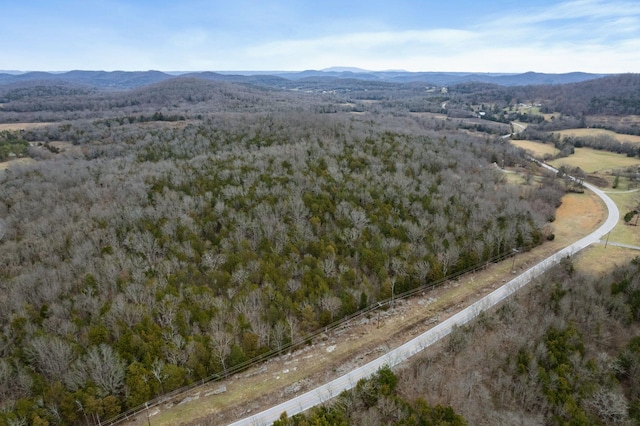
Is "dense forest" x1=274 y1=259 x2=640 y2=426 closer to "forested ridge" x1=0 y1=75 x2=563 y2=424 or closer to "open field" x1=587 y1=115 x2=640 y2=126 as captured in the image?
"forested ridge" x1=0 y1=75 x2=563 y2=424

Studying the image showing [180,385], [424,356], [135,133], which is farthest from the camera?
[135,133]

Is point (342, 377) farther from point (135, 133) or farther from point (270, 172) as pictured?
point (135, 133)

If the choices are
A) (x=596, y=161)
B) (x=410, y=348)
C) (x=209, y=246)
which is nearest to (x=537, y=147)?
(x=596, y=161)

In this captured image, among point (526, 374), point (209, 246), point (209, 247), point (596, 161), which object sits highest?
point (596, 161)

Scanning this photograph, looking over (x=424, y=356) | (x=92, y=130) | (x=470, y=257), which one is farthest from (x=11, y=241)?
(x=92, y=130)

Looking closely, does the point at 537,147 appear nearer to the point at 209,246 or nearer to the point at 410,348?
the point at 410,348

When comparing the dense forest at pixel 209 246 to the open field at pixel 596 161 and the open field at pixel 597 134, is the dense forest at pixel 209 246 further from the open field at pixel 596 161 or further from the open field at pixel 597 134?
the open field at pixel 597 134

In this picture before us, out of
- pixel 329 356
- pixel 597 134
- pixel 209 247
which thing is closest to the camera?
pixel 329 356

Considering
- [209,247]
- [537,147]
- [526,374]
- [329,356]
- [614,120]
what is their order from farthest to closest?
[614,120] < [537,147] < [209,247] < [329,356] < [526,374]
